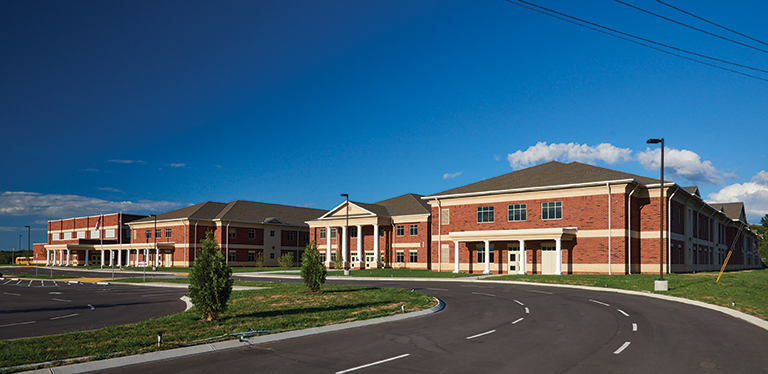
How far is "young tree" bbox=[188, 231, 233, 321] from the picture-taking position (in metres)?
15.8

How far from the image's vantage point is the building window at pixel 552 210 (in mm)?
46156

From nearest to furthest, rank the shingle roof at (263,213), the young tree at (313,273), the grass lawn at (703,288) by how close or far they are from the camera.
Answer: the grass lawn at (703,288) < the young tree at (313,273) < the shingle roof at (263,213)

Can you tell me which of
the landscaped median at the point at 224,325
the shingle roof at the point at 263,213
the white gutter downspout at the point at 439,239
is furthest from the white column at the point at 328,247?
the landscaped median at the point at 224,325

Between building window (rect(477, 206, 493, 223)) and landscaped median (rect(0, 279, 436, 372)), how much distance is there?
1062 inches

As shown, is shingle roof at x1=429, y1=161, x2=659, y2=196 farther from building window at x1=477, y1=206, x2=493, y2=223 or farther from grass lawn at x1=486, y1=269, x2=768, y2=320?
grass lawn at x1=486, y1=269, x2=768, y2=320

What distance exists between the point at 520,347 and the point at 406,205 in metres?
53.4

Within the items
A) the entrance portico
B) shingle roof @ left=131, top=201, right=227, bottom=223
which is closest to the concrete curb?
the entrance portico

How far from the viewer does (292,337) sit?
45.7ft

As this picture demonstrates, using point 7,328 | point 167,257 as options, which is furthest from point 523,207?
point 167,257

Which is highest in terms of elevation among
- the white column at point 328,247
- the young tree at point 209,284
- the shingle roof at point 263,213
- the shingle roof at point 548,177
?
the shingle roof at point 548,177

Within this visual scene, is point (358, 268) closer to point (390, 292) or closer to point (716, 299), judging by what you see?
point (390, 292)

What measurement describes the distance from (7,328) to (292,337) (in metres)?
9.63

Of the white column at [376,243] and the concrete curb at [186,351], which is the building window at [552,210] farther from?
the concrete curb at [186,351]

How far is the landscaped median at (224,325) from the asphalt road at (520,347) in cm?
151
